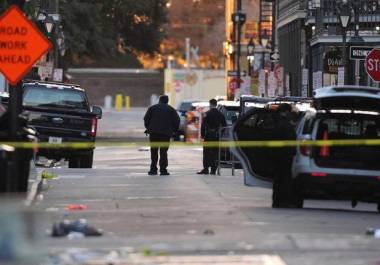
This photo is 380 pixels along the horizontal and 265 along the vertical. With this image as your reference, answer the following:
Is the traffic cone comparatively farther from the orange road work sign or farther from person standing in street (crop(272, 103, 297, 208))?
the orange road work sign

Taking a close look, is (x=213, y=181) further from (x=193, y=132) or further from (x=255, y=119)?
(x=193, y=132)

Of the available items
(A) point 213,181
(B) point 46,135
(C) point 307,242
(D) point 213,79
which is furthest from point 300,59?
(D) point 213,79

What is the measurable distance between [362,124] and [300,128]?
1.00 m

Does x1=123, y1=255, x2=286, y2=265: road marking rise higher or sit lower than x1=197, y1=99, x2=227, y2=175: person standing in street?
lower

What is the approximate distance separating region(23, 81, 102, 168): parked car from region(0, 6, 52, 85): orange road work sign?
8476 mm

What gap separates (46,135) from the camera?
2475 centimetres

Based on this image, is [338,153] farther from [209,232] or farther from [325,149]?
[209,232]

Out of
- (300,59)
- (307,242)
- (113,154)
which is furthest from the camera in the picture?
(300,59)

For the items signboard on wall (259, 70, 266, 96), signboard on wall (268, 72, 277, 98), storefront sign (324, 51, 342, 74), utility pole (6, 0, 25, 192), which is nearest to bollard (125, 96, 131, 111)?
signboard on wall (259, 70, 266, 96)

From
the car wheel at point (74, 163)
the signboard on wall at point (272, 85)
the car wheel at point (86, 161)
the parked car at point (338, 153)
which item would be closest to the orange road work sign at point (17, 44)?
the parked car at point (338, 153)

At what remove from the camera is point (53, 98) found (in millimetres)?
25859

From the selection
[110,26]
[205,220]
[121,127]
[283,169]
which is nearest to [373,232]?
[205,220]

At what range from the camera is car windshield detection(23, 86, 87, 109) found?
2545 centimetres

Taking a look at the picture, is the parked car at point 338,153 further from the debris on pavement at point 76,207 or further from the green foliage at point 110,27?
the green foliage at point 110,27
